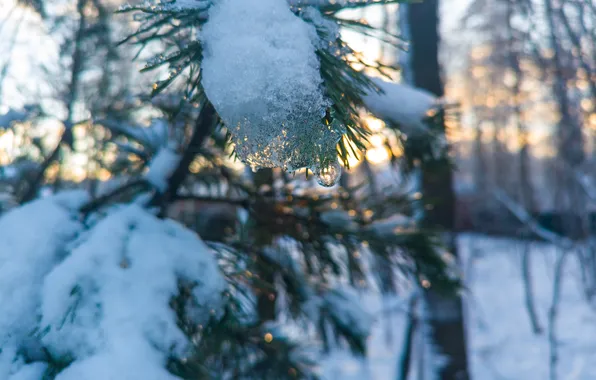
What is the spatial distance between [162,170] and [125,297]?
1.66ft

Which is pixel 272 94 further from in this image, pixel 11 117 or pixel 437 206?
pixel 437 206

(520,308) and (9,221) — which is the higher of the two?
(9,221)

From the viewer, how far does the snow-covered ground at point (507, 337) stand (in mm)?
5875

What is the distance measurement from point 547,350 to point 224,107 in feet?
23.2

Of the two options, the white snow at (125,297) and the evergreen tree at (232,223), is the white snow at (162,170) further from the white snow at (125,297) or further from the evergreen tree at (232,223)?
the white snow at (125,297)

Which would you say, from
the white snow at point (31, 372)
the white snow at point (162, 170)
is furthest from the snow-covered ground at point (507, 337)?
the white snow at point (31, 372)

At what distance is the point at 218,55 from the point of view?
0.89m

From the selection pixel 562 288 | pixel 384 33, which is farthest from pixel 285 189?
pixel 562 288

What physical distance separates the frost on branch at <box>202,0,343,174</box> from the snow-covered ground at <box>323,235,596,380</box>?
3251 mm

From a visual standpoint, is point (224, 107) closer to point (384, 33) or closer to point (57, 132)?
point (384, 33)

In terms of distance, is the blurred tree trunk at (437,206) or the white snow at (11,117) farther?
the blurred tree trunk at (437,206)

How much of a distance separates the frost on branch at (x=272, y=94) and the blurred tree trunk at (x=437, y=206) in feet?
6.83

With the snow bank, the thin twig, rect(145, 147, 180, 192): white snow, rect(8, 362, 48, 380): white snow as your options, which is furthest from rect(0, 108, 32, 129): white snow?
the thin twig

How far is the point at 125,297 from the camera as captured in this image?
Result: 1.16 metres
